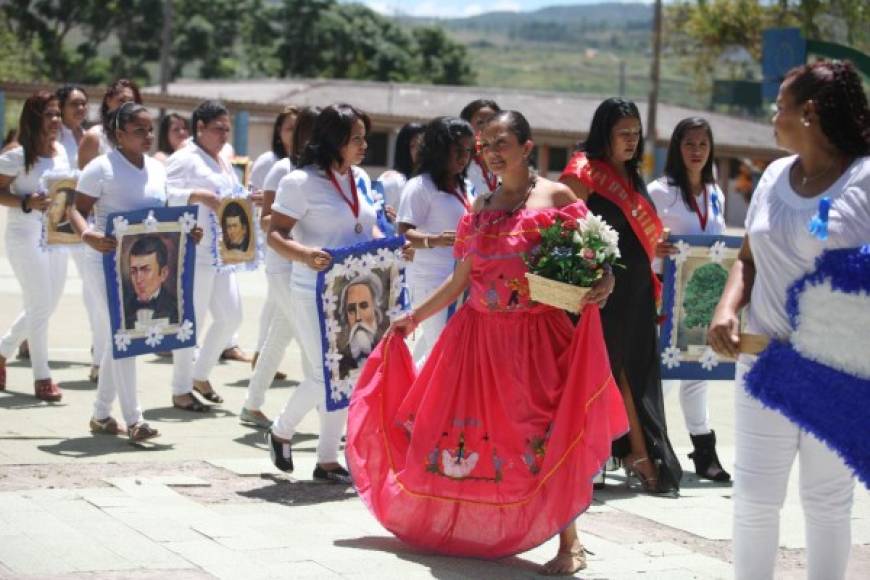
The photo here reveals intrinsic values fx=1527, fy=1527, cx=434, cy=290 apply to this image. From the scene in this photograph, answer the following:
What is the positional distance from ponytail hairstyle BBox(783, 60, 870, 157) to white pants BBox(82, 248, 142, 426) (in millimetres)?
5054

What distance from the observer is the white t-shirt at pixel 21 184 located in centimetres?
1069

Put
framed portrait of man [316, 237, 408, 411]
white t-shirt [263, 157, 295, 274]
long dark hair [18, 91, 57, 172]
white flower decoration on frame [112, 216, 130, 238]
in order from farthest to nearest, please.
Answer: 1. long dark hair [18, 91, 57, 172]
2. white t-shirt [263, 157, 295, 274]
3. white flower decoration on frame [112, 216, 130, 238]
4. framed portrait of man [316, 237, 408, 411]

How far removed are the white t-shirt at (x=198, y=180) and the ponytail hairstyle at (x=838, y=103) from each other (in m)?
6.05

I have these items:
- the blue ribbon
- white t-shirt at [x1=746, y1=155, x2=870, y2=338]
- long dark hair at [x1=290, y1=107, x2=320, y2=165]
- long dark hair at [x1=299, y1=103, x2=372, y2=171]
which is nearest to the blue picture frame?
long dark hair at [x1=290, y1=107, x2=320, y2=165]

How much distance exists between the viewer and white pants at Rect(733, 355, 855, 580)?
5.49 meters

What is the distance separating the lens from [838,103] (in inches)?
213

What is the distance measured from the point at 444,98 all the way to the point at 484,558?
63013mm

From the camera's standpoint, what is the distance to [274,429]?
846 cm

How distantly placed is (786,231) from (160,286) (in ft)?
16.6

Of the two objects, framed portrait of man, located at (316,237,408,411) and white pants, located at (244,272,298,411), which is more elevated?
framed portrait of man, located at (316,237,408,411)

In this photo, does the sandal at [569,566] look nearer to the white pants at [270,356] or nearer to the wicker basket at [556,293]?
the wicker basket at [556,293]

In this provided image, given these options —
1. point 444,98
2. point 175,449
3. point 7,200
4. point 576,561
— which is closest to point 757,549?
Result: point 576,561

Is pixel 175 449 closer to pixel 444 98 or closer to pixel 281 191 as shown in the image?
pixel 281 191

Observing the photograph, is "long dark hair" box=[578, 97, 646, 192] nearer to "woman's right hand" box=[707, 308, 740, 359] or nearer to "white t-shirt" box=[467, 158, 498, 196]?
"white t-shirt" box=[467, 158, 498, 196]
